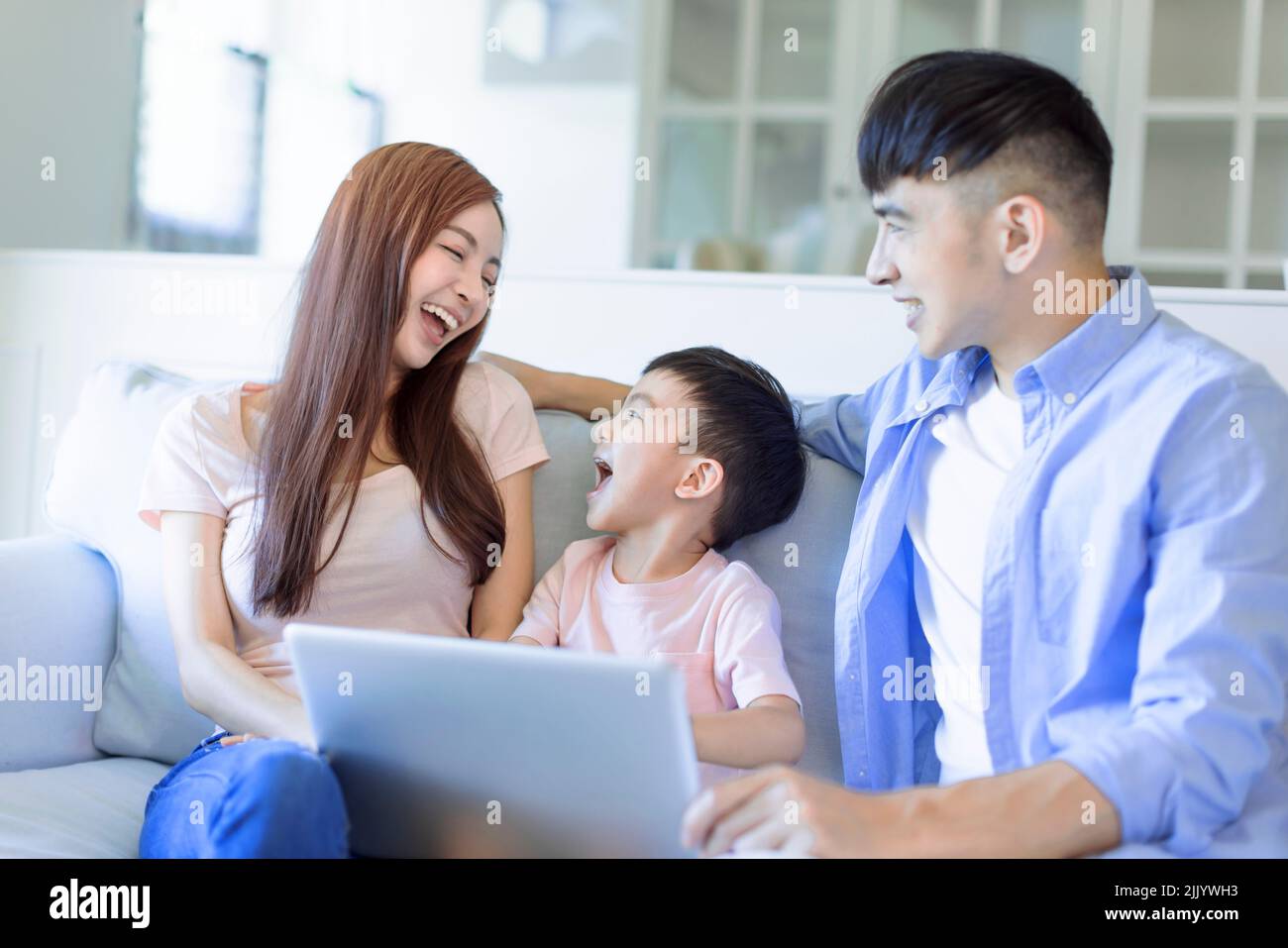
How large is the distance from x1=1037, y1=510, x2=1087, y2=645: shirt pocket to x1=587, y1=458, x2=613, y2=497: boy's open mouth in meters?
0.50

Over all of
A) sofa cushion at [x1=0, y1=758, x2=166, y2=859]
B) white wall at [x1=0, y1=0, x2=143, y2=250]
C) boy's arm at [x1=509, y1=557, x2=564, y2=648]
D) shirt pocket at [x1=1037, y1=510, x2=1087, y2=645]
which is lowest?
sofa cushion at [x1=0, y1=758, x2=166, y2=859]

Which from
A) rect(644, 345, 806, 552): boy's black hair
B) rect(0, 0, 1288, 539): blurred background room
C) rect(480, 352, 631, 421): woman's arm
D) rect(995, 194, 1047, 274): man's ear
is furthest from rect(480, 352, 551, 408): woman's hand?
rect(995, 194, 1047, 274): man's ear

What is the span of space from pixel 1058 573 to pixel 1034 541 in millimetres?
35

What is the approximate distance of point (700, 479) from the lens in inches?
54.7

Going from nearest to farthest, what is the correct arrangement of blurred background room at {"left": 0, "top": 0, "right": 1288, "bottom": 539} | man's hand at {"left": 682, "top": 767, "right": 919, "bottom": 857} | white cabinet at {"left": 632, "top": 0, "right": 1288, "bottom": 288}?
man's hand at {"left": 682, "top": 767, "right": 919, "bottom": 857}, blurred background room at {"left": 0, "top": 0, "right": 1288, "bottom": 539}, white cabinet at {"left": 632, "top": 0, "right": 1288, "bottom": 288}

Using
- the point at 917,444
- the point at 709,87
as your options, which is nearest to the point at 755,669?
the point at 917,444

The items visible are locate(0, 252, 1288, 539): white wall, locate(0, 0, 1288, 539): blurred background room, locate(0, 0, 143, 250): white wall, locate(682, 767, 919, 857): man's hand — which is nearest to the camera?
locate(682, 767, 919, 857): man's hand

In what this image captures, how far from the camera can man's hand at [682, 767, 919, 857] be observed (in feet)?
2.89

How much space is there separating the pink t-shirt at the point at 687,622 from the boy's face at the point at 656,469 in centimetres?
6

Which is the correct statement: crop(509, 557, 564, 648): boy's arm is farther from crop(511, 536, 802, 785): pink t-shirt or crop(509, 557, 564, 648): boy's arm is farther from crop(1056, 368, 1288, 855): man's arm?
crop(1056, 368, 1288, 855): man's arm

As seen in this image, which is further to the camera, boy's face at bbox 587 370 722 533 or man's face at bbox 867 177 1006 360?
boy's face at bbox 587 370 722 533

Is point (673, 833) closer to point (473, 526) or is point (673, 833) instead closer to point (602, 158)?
point (473, 526)

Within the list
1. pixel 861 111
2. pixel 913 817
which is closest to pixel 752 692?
pixel 913 817

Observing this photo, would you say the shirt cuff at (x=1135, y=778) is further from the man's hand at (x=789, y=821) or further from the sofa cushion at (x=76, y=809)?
the sofa cushion at (x=76, y=809)
